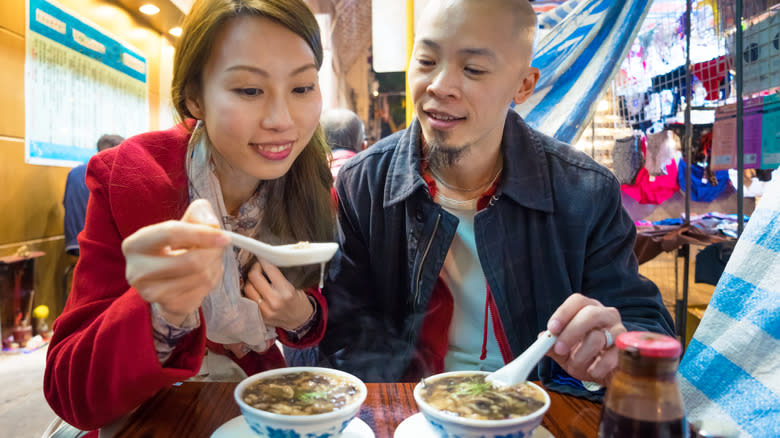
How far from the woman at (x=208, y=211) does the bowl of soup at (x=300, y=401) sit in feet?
0.55

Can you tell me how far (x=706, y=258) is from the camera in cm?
309

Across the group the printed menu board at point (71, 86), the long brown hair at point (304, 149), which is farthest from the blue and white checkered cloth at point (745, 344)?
the printed menu board at point (71, 86)

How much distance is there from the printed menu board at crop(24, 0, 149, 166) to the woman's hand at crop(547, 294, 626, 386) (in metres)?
4.88

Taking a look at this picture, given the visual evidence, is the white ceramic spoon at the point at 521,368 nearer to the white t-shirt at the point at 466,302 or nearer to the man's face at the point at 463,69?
the white t-shirt at the point at 466,302

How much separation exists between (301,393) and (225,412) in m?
0.20

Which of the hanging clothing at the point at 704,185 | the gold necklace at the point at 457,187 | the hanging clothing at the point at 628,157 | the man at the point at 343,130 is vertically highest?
the man at the point at 343,130

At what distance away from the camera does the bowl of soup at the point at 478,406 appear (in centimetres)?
81

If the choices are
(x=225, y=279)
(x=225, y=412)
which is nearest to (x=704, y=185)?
(x=225, y=279)

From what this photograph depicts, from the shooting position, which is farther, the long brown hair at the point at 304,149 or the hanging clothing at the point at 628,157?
the hanging clothing at the point at 628,157

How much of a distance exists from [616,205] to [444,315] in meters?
0.65

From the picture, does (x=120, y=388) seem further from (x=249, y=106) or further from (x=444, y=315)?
(x=444, y=315)

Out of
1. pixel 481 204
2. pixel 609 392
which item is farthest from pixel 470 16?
pixel 609 392

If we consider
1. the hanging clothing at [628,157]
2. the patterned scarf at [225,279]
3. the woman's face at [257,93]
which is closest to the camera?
the woman's face at [257,93]

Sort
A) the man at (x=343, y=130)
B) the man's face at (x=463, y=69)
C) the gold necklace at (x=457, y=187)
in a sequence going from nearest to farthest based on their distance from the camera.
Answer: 1. the man's face at (x=463, y=69)
2. the gold necklace at (x=457, y=187)
3. the man at (x=343, y=130)
